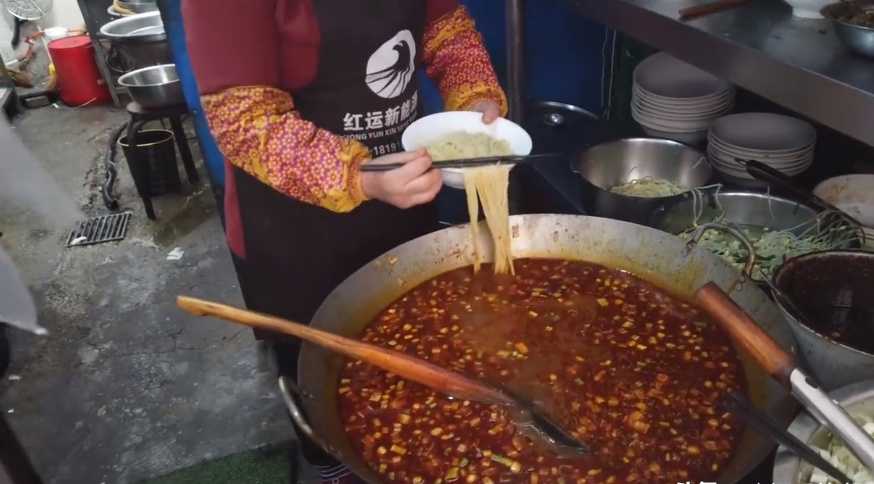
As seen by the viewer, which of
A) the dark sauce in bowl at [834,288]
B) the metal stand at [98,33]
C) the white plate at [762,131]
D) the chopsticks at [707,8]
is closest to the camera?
the dark sauce in bowl at [834,288]

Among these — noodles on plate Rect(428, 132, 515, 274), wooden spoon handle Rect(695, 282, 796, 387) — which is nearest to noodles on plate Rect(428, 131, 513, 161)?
noodles on plate Rect(428, 132, 515, 274)

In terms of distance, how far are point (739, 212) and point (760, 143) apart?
48 cm

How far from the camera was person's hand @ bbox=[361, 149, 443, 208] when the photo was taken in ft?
5.23

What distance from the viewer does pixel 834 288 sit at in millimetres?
1569

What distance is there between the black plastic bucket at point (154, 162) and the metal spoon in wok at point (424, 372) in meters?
3.89

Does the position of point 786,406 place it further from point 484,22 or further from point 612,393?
point 484,22

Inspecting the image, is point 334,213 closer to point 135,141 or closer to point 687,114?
point 687,114

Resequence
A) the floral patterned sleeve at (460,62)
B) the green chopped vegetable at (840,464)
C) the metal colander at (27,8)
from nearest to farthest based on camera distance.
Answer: the green chopped vegetable at (840,464)
the floral patterned sleeve at (460,62)
the metal colander at (27,8)

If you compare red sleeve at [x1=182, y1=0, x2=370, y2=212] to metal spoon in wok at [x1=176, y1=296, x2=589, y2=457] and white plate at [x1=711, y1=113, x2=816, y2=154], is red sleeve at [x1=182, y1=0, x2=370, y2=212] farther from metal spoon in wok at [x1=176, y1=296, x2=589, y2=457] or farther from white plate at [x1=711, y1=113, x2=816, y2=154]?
white plate at [x1=711, y1=113, x2=816, y2=154]

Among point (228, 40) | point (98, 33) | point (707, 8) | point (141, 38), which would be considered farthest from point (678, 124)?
point (98, 33)

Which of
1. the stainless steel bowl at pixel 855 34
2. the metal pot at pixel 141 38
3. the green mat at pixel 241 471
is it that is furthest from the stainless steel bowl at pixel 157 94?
the stainless steel bowl at pixel 855 34

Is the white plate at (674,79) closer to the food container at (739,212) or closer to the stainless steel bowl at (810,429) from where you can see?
the food container at (739,212)

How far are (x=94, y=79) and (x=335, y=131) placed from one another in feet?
20.8

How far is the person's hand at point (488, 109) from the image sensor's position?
1.98m
